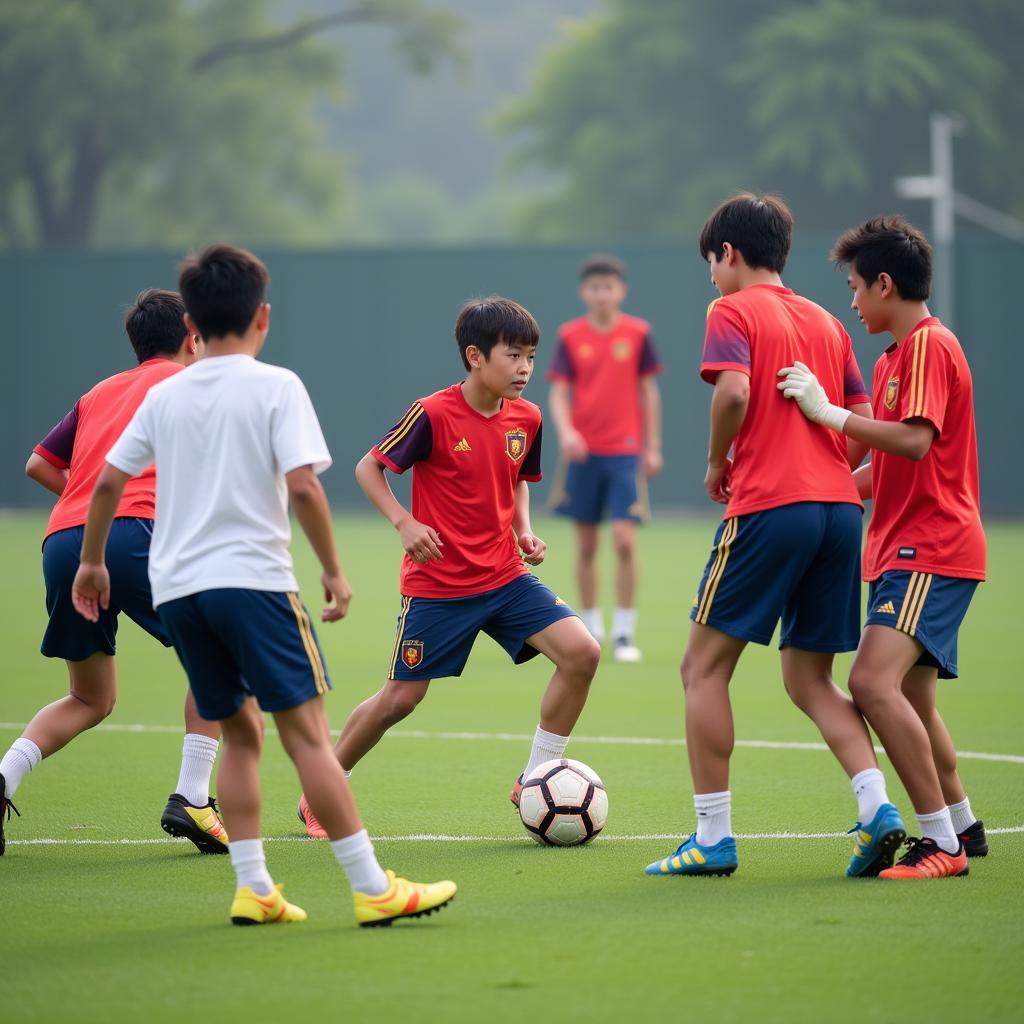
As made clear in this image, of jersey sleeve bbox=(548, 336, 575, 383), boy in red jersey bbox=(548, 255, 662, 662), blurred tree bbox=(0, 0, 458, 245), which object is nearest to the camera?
boy in red jersey bbox=(548, 255, 662, 662)

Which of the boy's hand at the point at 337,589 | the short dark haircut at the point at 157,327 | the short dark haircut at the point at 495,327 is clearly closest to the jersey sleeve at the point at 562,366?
the short dark haircut at the point at 495,327

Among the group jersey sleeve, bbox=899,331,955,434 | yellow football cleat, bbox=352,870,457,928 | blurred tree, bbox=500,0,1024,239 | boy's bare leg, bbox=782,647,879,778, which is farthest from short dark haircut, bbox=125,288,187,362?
blurred tree, bbox=500,0,1024,239

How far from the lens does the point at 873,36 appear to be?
3912 cm

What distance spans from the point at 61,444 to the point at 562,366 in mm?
6292

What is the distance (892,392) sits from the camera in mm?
5512

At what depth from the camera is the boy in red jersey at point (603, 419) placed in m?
11.4

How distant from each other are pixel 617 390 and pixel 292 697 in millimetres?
7471

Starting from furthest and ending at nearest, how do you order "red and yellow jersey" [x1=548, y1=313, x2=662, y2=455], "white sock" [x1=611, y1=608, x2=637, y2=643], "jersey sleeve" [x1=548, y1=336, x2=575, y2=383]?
"jersey sleeve" [x1=548, y1=336, x2=575, y2=383] < "red and yellow jersey" [x1=548, y1=313, x2=662, y2=455] < "white sock" [x1=611, y1=608, x2=637, y2=643]

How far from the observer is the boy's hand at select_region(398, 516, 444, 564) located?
5934 mm

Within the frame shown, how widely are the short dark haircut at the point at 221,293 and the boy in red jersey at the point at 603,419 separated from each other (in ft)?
21.2

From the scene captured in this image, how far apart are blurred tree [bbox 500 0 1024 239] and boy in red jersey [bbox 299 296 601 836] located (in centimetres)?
3402

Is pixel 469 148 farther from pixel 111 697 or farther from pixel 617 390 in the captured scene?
pixel 111 697

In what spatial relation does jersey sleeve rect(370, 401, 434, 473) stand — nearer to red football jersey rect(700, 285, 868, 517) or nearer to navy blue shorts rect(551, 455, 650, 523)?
red football jersey rect(700, 285, 868, 517)

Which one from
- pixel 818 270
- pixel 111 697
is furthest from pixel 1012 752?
pixel 818 270
